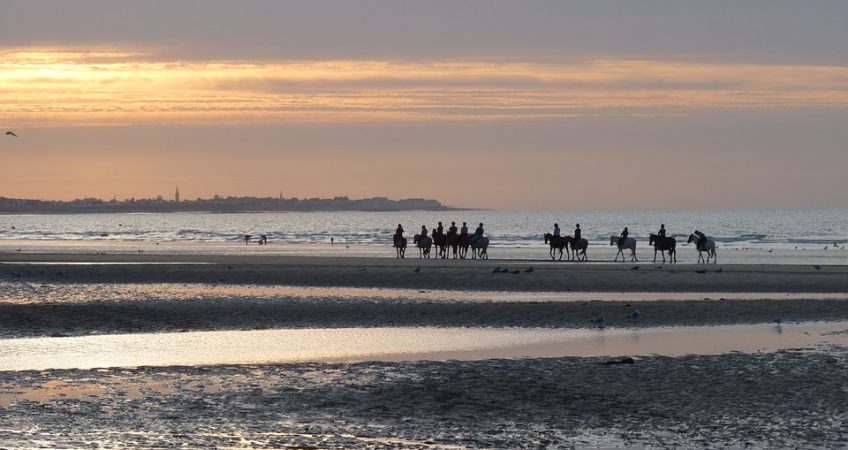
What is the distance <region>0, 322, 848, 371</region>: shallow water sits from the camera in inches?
723

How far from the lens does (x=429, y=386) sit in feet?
50.3

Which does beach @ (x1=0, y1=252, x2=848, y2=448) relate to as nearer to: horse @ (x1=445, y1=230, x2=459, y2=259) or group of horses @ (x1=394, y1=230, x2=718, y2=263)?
group of horses @ (x1=394, y1=230, x2=718, y2=263)

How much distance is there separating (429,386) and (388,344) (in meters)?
5.05

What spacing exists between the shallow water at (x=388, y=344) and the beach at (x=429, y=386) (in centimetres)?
43

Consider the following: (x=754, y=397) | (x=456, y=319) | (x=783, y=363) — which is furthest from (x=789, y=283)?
(x=754, y=397)

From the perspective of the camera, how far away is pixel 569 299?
29.5m

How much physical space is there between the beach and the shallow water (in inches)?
17.0

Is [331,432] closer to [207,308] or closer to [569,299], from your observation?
[207,308]

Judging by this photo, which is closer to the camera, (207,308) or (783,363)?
(783,363)

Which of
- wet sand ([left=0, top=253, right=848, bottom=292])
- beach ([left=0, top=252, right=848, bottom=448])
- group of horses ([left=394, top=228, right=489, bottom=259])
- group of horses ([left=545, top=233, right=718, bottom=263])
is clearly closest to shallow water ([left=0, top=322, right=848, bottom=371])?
beach ([left=0, top=252, right=848, bottom=448])

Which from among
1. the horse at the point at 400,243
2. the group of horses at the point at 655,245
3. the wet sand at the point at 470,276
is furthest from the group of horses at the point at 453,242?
the wet sand at the point at 470,276

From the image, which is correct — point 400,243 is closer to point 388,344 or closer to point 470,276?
point 470,276

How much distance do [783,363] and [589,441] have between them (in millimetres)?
6259

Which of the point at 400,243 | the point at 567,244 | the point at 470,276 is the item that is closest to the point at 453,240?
the point at 400,243
